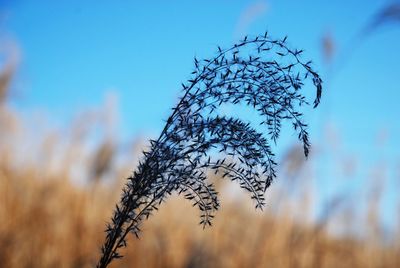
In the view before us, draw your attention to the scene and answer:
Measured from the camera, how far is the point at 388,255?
354 inches

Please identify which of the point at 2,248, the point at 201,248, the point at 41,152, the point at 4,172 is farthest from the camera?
the point at 41,152

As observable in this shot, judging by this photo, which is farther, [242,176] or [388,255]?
[388,255]

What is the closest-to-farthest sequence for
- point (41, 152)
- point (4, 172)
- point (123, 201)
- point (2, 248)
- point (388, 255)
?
point (123, 201), point (2, 248), point (4, 172), point (41, 152), point (388, 255)

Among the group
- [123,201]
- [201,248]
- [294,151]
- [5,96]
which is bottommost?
[123,201]

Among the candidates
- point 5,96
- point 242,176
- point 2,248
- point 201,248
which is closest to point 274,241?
point 201,248

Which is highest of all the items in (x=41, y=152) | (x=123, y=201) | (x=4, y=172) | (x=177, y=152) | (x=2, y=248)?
(x=41, y=152)

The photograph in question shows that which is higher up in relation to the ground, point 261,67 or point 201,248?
point 201,248

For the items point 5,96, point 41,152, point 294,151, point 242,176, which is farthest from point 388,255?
point 242,176

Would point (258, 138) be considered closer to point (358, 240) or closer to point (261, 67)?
point (261, 67)

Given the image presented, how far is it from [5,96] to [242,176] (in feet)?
16.8

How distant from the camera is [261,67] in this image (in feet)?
4.19

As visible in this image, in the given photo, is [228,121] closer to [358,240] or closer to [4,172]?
[4,172]

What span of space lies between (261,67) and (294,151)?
15.0 feet

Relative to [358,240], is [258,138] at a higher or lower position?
lower
